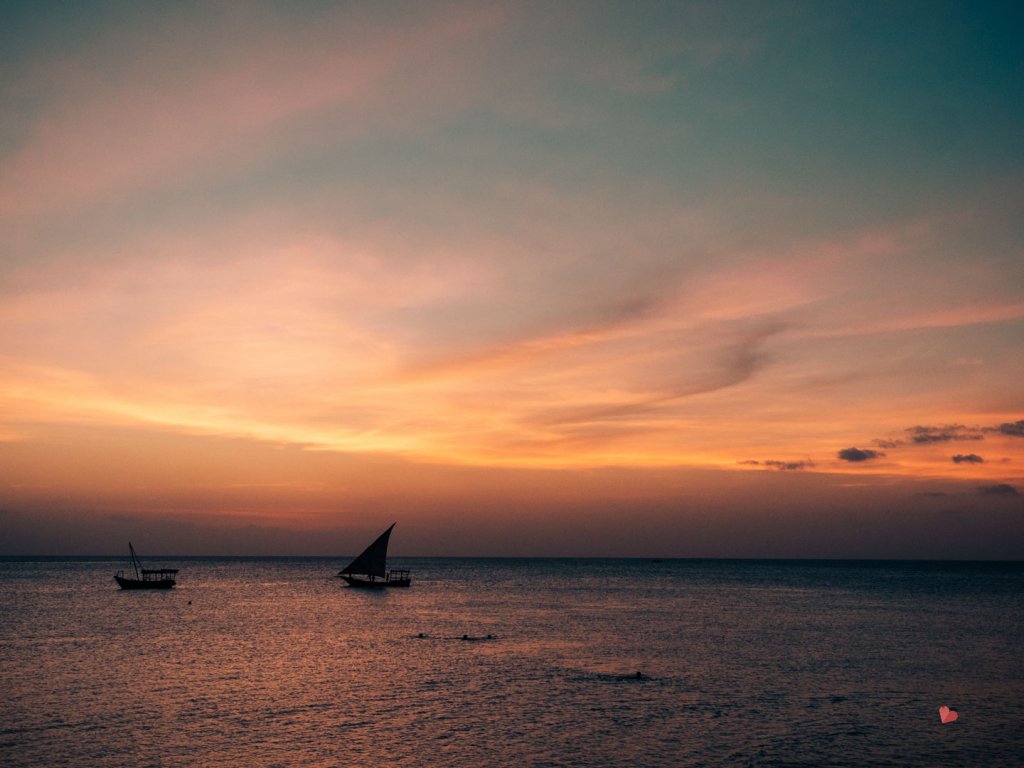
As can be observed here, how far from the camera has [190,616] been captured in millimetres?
96625

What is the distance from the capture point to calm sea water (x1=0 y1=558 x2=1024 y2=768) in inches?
1409

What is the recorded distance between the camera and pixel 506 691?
159 ft

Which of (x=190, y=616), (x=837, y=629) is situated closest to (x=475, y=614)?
(x=190, y=616)

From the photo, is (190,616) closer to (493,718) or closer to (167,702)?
(167,702)

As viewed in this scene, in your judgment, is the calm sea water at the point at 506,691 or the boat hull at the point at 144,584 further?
the boat hull at the point at 144,584

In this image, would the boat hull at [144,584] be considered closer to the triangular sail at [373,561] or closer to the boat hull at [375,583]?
the boat hull at [375,583]

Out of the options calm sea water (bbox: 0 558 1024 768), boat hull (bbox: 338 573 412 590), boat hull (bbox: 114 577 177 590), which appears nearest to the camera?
calm sea water (bbox: 0 558 1024 768)

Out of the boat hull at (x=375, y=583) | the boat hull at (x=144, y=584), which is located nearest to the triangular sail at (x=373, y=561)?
the boat hull at (x=375, y=583)

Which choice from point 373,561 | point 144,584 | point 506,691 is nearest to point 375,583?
point 373,561

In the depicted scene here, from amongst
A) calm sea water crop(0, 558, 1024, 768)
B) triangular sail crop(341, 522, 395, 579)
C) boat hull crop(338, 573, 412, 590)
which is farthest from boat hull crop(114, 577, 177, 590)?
calm sea water crop(0, 558, 1024, 768)

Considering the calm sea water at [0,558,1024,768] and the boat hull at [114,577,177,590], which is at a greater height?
the calm sea water at [0,558,1024,768]

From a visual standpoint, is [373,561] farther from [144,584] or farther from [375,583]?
[144,584]

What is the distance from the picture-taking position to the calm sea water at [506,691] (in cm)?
3578

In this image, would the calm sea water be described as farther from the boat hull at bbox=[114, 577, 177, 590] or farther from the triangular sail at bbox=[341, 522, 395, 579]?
the boat hull at bbox=[114, 577, 177, 590]
